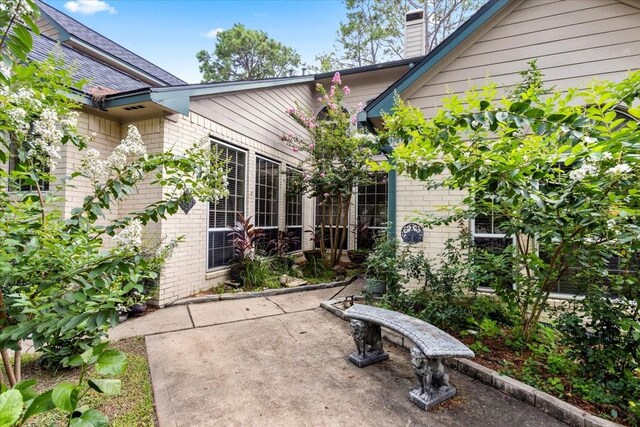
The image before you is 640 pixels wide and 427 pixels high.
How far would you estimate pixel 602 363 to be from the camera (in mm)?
2404

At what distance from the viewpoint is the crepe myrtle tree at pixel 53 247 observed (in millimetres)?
866

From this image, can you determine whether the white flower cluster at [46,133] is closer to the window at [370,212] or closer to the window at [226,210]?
the window at [226,210]

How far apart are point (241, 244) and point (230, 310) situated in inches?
61.8

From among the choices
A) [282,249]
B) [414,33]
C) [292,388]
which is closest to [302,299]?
[282,249]

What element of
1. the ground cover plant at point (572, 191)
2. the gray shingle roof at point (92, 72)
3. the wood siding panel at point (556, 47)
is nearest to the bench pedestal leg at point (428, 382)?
the ground cover plant at point (572, 191)

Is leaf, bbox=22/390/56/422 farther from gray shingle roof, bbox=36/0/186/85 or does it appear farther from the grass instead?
gray shingle roof, bbox=36/0/186/85

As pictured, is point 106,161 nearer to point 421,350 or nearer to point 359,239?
point 421,350

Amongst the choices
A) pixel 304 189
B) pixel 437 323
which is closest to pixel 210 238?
pixel 304 189

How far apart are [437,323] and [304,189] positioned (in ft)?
15.4

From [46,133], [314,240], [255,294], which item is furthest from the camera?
[314,240]

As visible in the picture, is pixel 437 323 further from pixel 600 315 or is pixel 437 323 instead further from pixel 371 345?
pixel 600 315

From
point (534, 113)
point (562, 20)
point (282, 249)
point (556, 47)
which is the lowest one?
point (282, 249)

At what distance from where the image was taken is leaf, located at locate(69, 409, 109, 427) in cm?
79

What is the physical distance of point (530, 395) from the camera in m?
2.42
